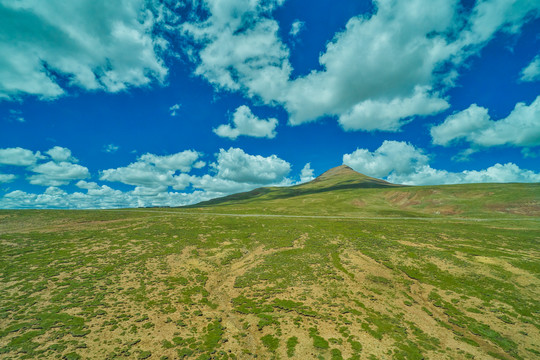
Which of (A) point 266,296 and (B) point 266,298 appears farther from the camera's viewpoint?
(A) point 266,296

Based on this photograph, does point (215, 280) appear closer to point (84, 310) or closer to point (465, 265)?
point (84, 310)

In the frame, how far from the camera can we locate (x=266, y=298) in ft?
89.4

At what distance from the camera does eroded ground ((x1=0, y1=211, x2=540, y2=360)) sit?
1902 centimetres

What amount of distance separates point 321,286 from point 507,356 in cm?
1834

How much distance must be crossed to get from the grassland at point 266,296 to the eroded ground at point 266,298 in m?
0.16

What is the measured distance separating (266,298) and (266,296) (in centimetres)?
39

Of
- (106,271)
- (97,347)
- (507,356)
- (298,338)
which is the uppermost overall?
(106,271)

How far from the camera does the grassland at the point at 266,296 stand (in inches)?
750

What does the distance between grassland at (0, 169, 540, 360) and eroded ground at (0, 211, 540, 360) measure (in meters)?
0.16

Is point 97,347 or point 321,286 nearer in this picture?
point 97,347

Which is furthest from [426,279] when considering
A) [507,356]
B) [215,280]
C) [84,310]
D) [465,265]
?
A: [84,310]

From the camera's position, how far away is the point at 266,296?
27.6m

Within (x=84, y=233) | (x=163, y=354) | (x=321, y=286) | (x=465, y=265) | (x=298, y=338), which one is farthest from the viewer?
(x=84, y=233)

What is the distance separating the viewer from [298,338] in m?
20.2
